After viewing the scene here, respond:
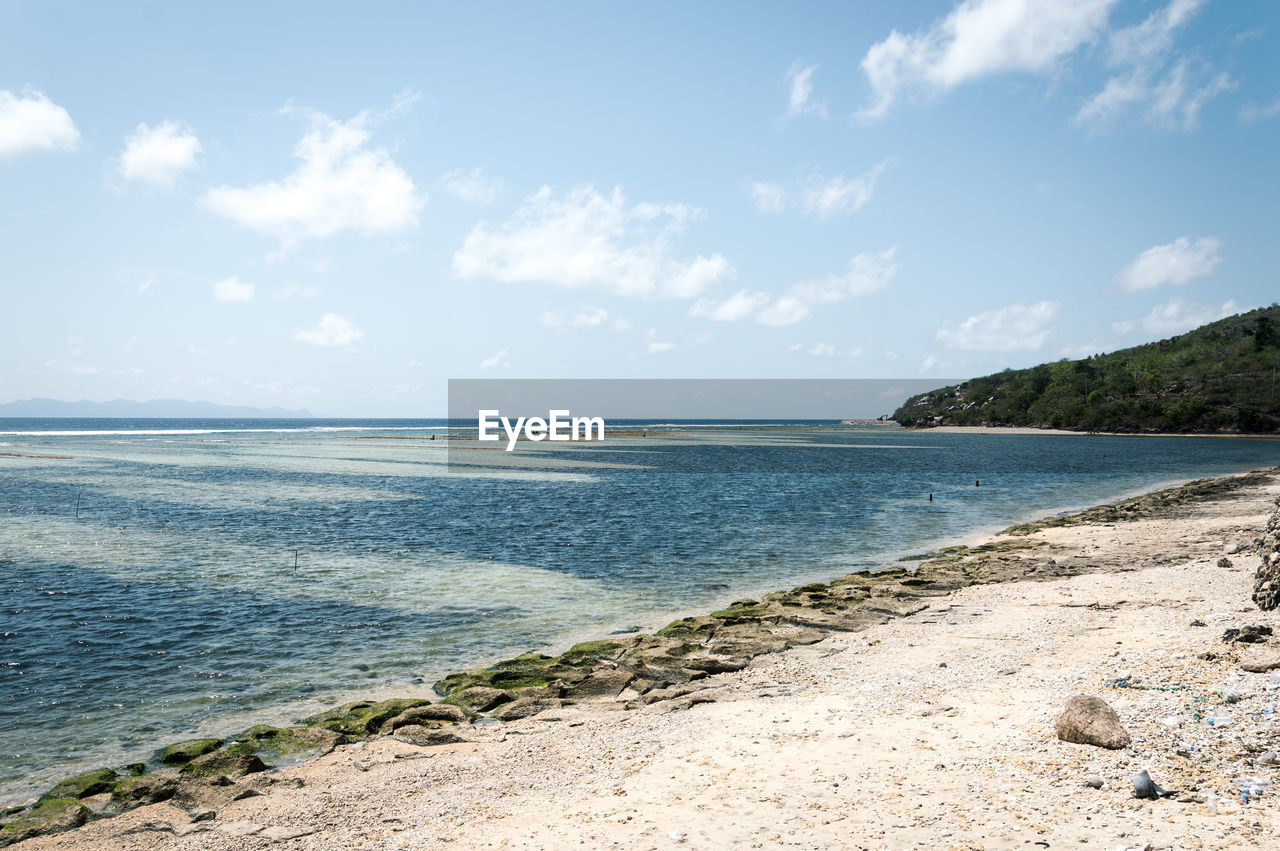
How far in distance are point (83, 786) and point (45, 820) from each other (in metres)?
0.96

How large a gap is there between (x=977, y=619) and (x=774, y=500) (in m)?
31.6

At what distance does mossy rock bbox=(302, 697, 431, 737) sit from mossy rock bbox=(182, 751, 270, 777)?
4.74 feet

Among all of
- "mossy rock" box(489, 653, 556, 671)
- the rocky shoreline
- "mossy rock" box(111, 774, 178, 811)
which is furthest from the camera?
"mossy rock" box(489, 653, 556, 671)

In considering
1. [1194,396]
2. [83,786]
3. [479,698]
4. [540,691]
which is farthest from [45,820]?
[1194,396]

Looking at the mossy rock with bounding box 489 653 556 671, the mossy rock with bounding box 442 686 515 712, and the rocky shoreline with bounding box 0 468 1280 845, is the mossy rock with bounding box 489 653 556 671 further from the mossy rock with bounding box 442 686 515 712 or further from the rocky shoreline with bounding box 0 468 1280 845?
the mossy rock with bounding box 442 686 515 712

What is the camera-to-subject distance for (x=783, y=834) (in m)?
7.73

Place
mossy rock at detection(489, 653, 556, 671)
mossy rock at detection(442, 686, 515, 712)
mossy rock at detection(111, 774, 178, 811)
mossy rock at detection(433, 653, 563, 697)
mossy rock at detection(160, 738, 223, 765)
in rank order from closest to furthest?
1. mossy rock at detection(111, 774, 178, 811)
2. mossy rock at detection(160, 738, 223, 765)
3. mossy rock at detection(442, 686, 515, 712)
4. mossy rock at detection(433, 653, 563, 697)
5. mossy rock at detection(489, 653, 556, 671)

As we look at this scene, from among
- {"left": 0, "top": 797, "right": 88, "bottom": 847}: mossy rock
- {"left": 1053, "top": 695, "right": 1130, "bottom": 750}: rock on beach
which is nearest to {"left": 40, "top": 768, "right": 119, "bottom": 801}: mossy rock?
{"left": 0, "top": 797, "right": 88, "bottom": 847}: mossy rock

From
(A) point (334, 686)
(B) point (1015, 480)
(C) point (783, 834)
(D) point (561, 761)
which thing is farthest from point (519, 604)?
(B) point (1015, 480)

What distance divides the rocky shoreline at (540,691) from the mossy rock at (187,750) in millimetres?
21

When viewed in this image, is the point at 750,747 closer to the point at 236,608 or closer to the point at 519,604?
the point at 519,604

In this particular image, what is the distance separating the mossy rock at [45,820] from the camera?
9.15m

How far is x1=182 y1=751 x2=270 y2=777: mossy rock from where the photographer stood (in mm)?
10788

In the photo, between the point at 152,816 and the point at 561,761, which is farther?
the point at 561,761
